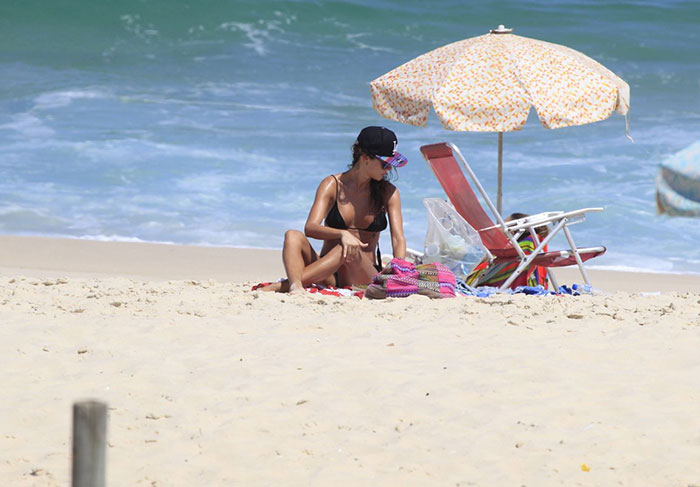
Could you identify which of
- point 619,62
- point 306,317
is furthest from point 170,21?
point 306,317

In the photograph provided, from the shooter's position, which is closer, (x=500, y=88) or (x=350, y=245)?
(x=350, y=245)

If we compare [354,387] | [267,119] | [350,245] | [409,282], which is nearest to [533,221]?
[409,282]

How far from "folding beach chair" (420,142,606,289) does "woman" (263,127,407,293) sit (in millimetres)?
416

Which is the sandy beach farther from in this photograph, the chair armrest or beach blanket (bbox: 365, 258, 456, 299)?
the chair armrest

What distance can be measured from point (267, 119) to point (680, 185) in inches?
541

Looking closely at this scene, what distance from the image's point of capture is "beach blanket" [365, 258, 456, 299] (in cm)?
561

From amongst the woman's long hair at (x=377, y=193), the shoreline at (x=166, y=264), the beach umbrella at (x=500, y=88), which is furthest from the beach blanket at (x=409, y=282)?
the shoreline at (x=166, y=264)

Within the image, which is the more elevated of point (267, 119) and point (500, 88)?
point (500, 88)

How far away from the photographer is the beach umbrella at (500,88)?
6098 millimetres

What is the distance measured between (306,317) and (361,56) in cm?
1432

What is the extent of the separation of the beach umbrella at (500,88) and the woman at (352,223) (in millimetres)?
528

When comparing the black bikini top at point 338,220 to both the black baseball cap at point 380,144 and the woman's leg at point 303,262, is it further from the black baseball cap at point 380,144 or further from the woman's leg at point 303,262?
the black baseball cap at point 380,144

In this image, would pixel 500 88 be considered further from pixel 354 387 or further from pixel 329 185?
pixel 354 387

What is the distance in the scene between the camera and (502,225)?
5.93 m
